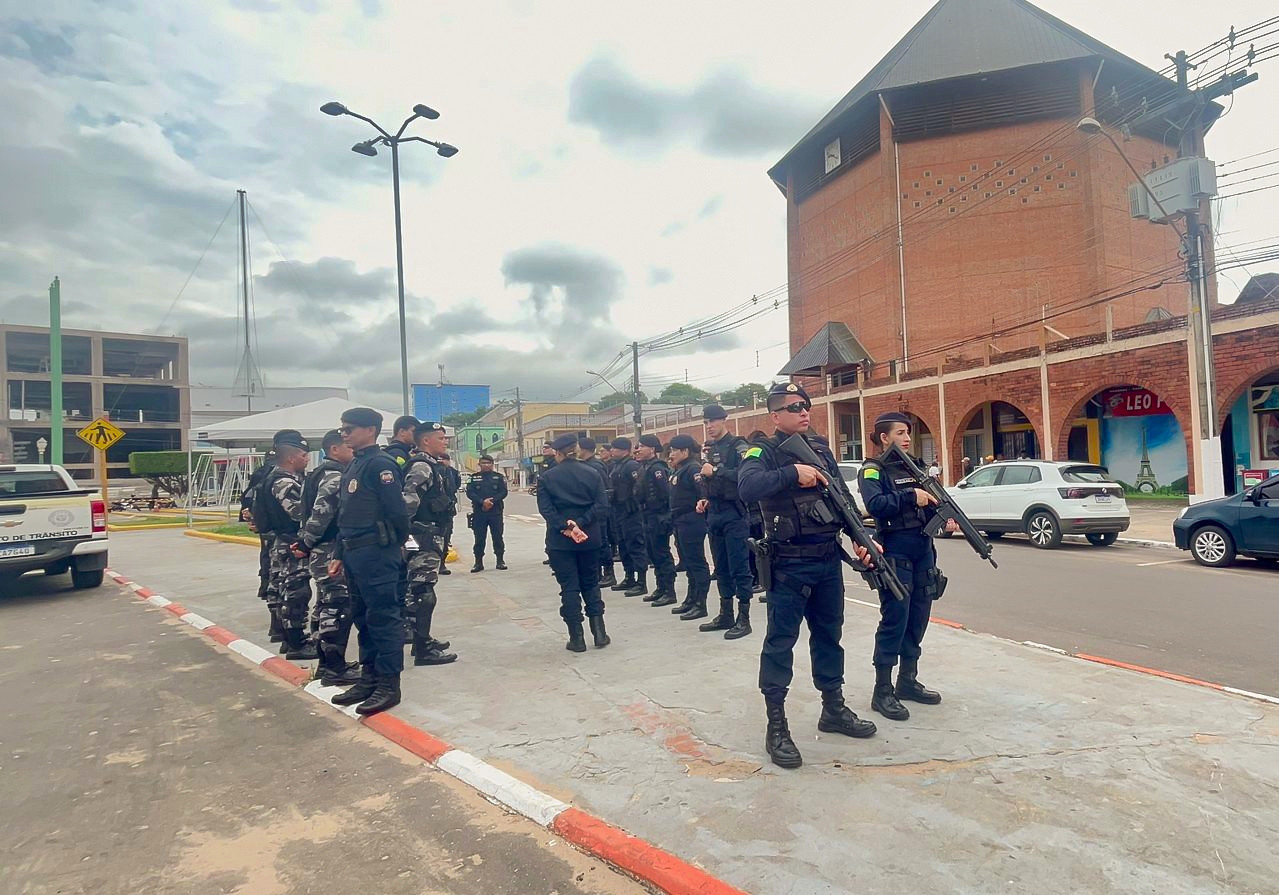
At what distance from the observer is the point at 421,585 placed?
19.7 feet

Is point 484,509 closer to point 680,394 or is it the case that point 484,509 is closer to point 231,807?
point 231,807

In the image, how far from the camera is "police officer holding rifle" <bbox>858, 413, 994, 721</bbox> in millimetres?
4188

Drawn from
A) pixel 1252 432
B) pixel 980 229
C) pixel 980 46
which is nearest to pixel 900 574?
pixel 1252 432

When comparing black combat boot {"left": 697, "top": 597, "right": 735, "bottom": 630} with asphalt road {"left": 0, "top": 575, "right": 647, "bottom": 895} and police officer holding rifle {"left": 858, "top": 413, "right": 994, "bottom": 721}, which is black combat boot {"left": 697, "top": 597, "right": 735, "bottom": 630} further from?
asphalt road {"left": 0, "top": 575, "right": 647, "bottom": 895}

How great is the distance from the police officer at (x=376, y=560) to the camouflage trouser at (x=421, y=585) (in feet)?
3.39

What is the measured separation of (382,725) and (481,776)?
1147 millimetres

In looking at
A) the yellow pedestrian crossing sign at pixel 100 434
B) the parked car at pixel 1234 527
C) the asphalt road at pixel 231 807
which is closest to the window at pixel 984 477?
the parked car at pixel 1234 527

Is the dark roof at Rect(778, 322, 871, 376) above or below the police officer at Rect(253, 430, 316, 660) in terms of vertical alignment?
above

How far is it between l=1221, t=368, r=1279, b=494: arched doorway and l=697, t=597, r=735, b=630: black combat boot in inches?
724

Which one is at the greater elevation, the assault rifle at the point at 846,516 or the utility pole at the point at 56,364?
the utility pole at the point at 56,364

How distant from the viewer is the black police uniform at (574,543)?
607cm

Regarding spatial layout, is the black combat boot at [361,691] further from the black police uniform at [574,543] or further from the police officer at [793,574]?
the police officer at [793,574]

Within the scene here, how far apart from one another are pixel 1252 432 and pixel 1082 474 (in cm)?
1100

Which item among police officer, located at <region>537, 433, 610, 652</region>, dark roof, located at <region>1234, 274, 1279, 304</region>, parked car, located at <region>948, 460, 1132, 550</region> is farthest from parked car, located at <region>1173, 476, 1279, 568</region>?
dark roof, located at <region>1234, 274, 1279, 304</region>
